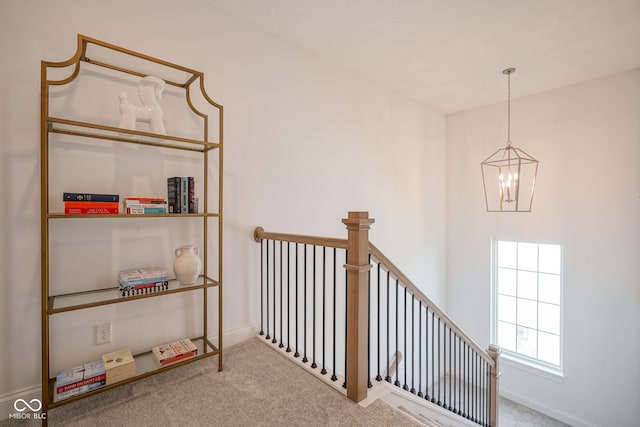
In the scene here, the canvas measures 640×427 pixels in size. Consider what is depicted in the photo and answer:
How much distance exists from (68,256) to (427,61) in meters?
3.50

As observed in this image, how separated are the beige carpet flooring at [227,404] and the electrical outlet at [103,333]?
29cm

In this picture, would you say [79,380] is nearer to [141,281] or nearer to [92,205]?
[141,281]

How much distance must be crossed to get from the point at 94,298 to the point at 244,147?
1426 millimetres

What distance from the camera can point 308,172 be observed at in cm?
299

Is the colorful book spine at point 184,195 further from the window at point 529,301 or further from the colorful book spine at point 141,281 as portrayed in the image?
the window at point 529,301

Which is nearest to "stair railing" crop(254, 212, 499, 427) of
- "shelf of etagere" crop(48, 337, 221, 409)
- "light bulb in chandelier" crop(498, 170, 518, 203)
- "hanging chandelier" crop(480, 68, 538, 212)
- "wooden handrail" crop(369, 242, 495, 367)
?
"wooden handrail" crop(369, 242, 495, 367)

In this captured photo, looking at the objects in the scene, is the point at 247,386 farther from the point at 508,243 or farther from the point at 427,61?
the point at 508,243

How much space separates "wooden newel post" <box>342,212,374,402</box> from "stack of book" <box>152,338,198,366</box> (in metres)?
1.00

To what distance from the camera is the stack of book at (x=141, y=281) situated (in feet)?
5.68

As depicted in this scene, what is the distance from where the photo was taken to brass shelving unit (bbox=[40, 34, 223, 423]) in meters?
1.43

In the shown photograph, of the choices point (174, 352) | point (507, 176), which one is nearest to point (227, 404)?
point (174, 352)

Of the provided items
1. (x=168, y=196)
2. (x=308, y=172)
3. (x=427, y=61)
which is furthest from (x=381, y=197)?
(x=168, y=196)

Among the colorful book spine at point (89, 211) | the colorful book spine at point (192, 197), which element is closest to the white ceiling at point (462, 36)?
the colorful book spine at point (192, 197)

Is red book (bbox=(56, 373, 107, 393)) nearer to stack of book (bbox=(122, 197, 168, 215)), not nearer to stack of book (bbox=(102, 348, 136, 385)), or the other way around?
stack of book (bbox=(102, 348, 136, 385))
